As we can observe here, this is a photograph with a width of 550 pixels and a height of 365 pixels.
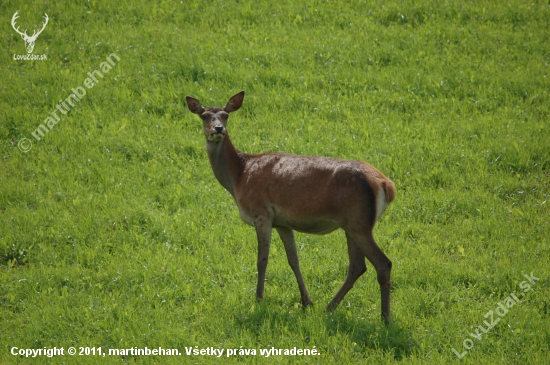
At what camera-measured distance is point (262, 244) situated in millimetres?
9281

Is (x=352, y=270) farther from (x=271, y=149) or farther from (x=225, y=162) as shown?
(x=271, y=149)

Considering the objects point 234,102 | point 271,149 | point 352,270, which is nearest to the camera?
point 352,270

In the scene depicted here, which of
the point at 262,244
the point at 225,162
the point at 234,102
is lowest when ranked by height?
the point at 262,244

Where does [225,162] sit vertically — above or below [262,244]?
above

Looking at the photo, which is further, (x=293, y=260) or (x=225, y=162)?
(x=225, y=162)

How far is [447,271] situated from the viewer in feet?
32.5

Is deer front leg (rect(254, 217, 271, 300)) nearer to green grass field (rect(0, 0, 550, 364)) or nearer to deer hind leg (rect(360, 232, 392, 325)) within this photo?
green grass field (rect(0, 0, 550, 364))

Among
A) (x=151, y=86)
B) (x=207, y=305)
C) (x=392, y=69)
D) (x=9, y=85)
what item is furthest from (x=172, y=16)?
(x=207, y=305)

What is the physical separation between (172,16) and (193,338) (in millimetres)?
10906

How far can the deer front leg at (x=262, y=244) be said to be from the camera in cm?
925

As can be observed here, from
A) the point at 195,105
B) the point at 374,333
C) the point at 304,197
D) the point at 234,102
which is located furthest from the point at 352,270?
the point at 195,105

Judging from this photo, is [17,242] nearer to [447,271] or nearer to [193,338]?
[193,338]

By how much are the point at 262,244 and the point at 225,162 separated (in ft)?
4.31

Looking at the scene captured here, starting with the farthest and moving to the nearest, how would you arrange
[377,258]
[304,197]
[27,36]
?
[27,36], [304,197], [377,258]
